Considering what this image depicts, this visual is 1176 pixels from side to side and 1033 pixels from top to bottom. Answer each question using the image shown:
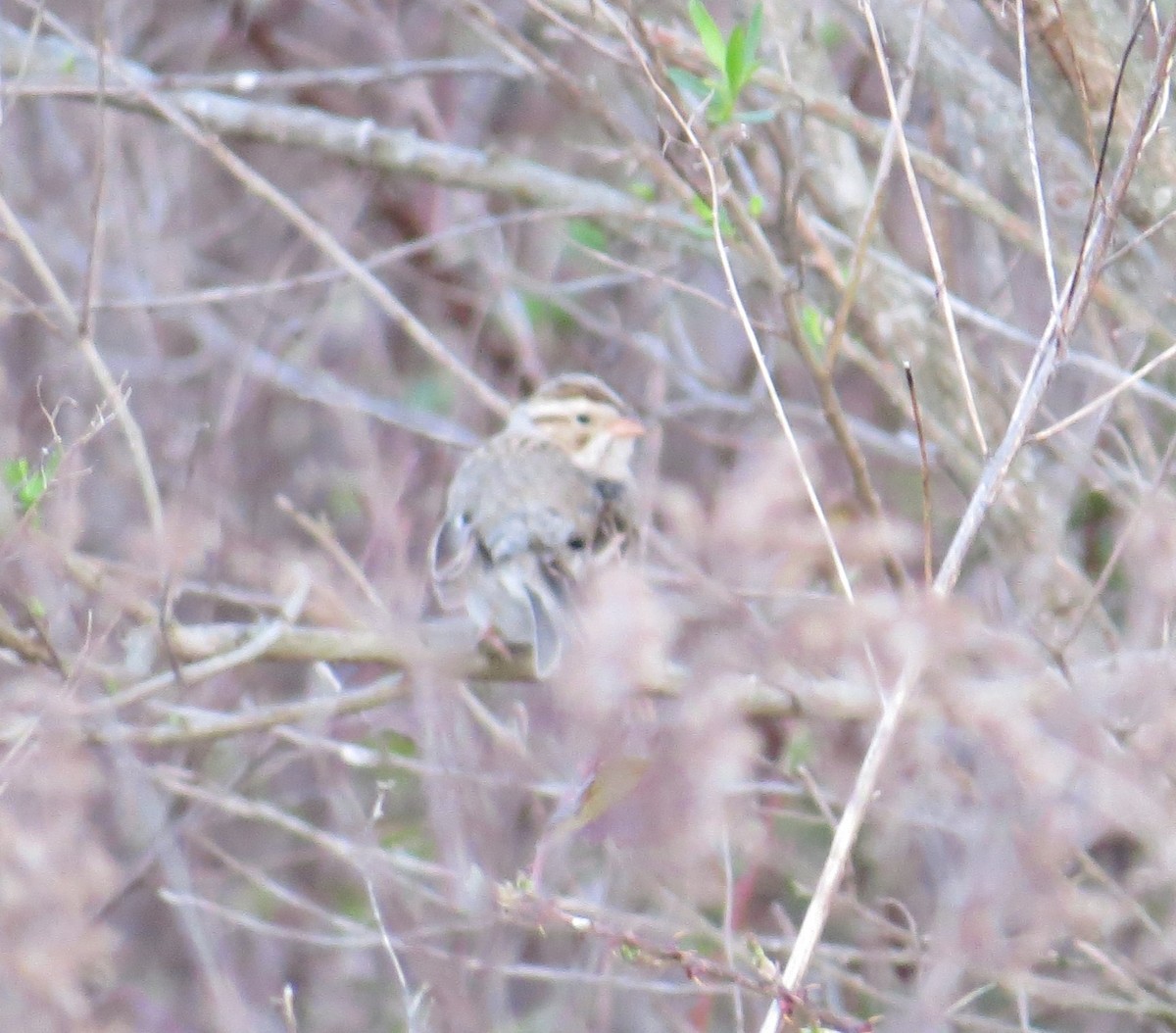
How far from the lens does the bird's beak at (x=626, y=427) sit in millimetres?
6250

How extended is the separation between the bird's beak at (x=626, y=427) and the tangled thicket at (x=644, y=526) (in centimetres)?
29

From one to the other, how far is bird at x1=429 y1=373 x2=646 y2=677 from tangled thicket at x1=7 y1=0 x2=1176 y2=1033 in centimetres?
14

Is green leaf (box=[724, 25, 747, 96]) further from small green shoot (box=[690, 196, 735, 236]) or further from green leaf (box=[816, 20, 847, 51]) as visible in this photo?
green leaf (box=[816, 20, 847, 51])

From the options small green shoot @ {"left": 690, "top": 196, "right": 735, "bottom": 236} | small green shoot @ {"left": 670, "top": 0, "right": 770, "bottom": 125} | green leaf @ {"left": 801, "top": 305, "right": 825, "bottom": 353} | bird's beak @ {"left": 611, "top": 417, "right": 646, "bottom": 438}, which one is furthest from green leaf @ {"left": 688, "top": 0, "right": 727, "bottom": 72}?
bird's beak @ {"left": 611, "top": 417, "right": 646, "bottom": 438}

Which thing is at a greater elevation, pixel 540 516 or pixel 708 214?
pixel 708 214

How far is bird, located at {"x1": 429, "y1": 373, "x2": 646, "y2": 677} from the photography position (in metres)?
5.15

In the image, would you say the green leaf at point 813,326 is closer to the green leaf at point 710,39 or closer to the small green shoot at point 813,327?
the small green shoot at point 813,327

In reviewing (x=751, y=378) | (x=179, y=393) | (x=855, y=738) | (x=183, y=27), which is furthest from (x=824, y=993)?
(x=183, y=27)

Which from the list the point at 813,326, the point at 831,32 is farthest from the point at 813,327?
the point at 831,32

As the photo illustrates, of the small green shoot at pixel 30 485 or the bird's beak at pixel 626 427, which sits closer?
the small green shoot at pixel 30 485

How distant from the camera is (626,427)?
6.28 meters

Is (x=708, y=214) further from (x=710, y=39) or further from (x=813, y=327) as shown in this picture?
(x=813, y=327)

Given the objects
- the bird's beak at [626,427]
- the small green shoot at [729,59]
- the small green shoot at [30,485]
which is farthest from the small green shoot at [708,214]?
the bird's beak at [626,427]

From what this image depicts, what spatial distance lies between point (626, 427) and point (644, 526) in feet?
2.11
